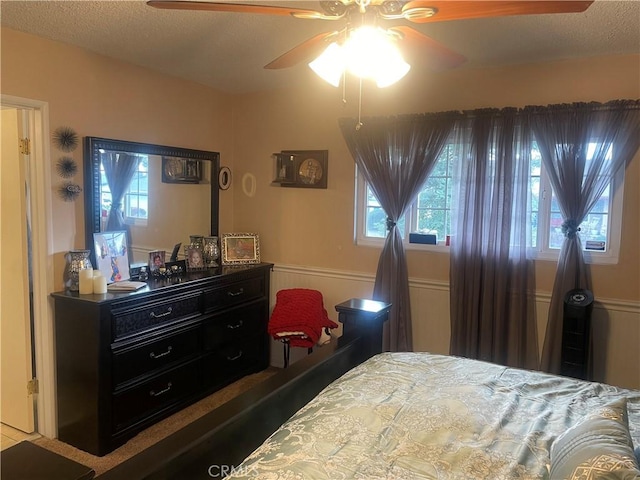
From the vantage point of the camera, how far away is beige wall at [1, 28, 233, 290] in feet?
8.72

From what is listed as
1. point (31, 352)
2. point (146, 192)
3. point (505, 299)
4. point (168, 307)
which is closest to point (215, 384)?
point (168, 307)

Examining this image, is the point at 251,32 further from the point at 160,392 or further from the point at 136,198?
the point at 160,392

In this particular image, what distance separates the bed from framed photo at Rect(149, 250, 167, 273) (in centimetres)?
173

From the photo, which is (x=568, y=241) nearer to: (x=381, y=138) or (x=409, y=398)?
(x=381, y=138)

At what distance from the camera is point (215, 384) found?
11.5 feet

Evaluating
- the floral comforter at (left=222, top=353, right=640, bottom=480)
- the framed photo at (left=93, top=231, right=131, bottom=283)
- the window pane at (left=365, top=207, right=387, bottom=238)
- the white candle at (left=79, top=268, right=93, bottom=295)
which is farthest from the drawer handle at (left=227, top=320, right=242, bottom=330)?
the floral comforter at (left=222, top=353, right=640, bottom=480)

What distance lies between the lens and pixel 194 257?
3.64 m

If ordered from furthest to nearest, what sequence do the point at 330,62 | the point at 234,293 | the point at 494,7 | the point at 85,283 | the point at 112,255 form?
the point at 234,293 → the point at 112,255 → the point at 85,283 → the point at 330,62 → the point at 494,7

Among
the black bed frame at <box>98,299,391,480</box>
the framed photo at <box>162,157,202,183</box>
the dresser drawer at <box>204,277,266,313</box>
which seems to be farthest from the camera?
the framed photo at <box>162,157,202,183</box>

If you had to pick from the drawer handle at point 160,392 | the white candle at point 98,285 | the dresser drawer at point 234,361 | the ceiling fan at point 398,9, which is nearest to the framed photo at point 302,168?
the dresser drawer at point 234,361

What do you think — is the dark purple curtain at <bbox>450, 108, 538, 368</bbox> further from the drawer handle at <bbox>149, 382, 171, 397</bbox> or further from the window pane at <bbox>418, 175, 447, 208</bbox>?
the drawer handle at <bbox>149, 382, 171, 397</bbox>

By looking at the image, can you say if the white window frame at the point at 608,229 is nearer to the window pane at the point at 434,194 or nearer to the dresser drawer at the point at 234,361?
the window pane at the point at 434,194

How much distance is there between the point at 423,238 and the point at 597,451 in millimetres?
2332

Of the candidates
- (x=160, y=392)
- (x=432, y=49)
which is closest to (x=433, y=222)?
(x=432, y=49)
